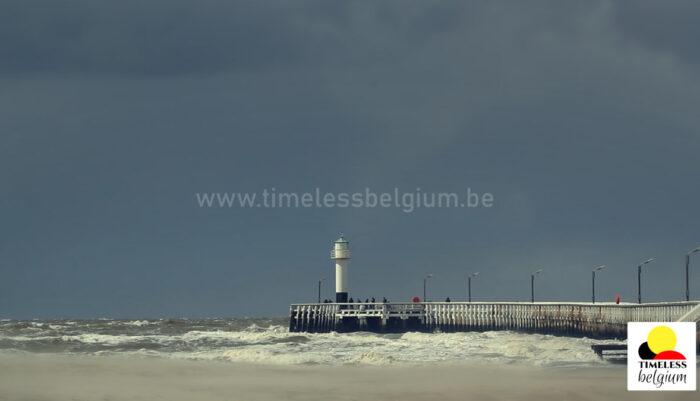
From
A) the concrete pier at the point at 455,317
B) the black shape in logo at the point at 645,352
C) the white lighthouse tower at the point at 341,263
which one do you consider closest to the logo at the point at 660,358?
the black shape in logo at the point at 645,352

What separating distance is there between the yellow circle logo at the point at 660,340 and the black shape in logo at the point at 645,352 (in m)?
0.15

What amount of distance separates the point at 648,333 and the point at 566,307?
4692 cm

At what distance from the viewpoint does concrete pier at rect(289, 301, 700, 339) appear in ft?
233

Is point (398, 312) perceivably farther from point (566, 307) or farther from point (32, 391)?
point (32, 391)

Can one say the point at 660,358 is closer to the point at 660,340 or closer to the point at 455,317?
the point at 660,340

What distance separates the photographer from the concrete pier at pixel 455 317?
2795 inches

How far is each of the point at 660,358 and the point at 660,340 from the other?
77.5 inches

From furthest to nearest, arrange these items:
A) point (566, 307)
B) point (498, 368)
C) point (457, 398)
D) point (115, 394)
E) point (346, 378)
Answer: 1. point (566, 307)
2. point (498, 368)
3. point (346, 378)
4. point (115, 394)
5. point (457, 398)

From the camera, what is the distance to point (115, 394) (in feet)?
75.9

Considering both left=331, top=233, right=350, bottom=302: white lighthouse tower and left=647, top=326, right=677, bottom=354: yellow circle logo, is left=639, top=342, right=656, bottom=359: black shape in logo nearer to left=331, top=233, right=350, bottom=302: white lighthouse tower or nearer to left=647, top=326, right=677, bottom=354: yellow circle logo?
left=647, top=326, right=677, bottom=354: yellow circle logo

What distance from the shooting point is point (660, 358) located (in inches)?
1042

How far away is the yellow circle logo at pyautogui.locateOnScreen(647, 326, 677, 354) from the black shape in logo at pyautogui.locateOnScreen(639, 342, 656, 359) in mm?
149

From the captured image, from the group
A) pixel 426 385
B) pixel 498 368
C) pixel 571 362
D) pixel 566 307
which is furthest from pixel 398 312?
pixel 426 385

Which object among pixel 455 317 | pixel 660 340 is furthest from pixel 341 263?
pixel 660 340
